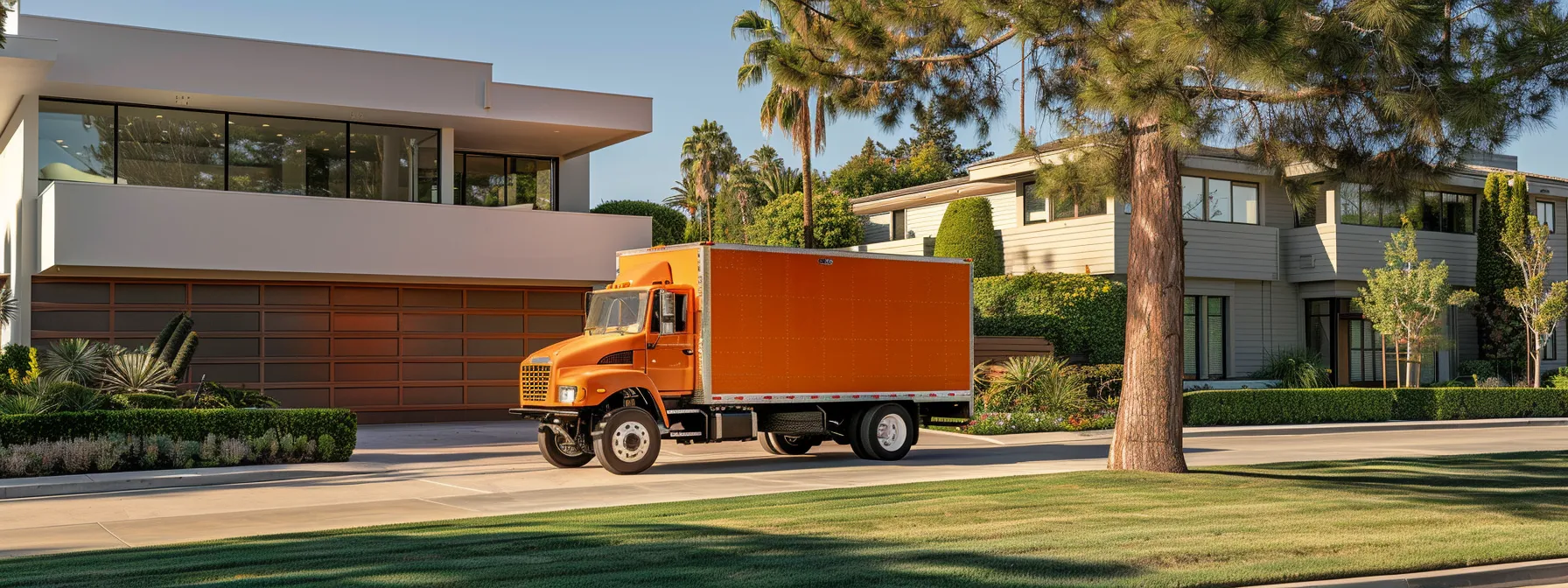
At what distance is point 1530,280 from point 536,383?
92.5 ft

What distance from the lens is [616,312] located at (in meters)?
18.7

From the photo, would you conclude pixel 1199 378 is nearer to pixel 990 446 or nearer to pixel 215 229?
pixel 990 446

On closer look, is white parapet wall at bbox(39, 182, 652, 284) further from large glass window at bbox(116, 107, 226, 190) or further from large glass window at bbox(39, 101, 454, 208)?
large glass window at bbox(39, 101, 454, 208)

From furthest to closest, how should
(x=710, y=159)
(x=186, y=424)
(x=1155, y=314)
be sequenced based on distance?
1. (x=710, y=159)
2. (x=186, y=424)
3. (x=1155, y=314)

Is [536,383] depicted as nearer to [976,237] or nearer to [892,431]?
[892,431]

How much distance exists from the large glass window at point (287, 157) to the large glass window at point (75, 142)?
6.99 ft

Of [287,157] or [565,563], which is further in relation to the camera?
[287,157]

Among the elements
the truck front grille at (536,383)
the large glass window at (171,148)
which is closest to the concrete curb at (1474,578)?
the truck front grille at (536,383)

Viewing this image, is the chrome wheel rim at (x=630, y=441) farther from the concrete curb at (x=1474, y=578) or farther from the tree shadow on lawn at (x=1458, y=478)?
the concrete curb at (x=1474, y=578)

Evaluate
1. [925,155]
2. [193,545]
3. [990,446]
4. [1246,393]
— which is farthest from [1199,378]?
[925,155]

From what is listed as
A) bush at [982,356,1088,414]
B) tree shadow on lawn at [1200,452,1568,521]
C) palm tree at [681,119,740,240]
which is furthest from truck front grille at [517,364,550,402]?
palm tree at [681,119,740,240]

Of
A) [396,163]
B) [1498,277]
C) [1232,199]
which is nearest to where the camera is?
[396,163]

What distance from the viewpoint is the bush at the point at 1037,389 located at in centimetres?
2697

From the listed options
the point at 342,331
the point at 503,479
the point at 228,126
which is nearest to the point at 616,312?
the point at 503,479
